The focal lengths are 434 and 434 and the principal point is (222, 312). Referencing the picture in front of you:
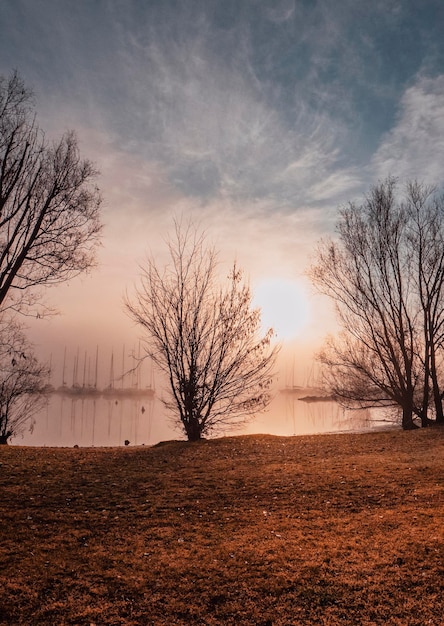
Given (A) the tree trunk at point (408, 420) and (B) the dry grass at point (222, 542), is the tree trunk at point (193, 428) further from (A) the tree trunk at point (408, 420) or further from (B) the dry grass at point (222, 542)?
(A) the tree trunk at point (408, 420)

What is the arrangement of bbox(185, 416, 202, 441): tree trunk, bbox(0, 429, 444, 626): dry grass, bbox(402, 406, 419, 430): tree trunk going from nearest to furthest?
bbox(0, 429, 444, 626): dry grass < bbox(185, 416, 202, 441): tree trunk < bbox(402, 406, 419, 430): tree trunk

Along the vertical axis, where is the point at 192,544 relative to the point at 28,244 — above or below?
below

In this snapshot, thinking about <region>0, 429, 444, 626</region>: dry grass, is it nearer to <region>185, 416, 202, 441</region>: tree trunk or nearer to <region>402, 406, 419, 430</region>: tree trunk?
<region>185, 416, 202, 441</region>: tree trunk

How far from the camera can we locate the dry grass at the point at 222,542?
6141mm

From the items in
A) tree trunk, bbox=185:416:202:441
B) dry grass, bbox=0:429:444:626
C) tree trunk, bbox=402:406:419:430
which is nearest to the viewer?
dry grass, bbox=0:429:444:626

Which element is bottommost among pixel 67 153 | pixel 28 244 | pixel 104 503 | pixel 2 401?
pixel 104 503

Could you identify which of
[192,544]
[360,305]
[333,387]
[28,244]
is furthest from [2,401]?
[192,544]

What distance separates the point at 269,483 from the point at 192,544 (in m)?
4.40

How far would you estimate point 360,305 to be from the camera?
25812 mm

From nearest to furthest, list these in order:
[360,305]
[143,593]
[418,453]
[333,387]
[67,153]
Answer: [143,593], [418,453], [67,153], [360,305], [333,387]

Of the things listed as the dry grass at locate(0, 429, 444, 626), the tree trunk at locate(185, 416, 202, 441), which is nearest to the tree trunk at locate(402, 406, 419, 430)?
the dry grass at locate(0, 429, 444, 626)

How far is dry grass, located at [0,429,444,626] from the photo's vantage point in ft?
20.1

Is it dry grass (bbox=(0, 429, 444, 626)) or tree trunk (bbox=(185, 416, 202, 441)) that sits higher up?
tree trunk (bbox=(185, 416, 202, 441))

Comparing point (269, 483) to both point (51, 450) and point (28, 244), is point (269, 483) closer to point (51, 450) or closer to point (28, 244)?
point (51, 450)
